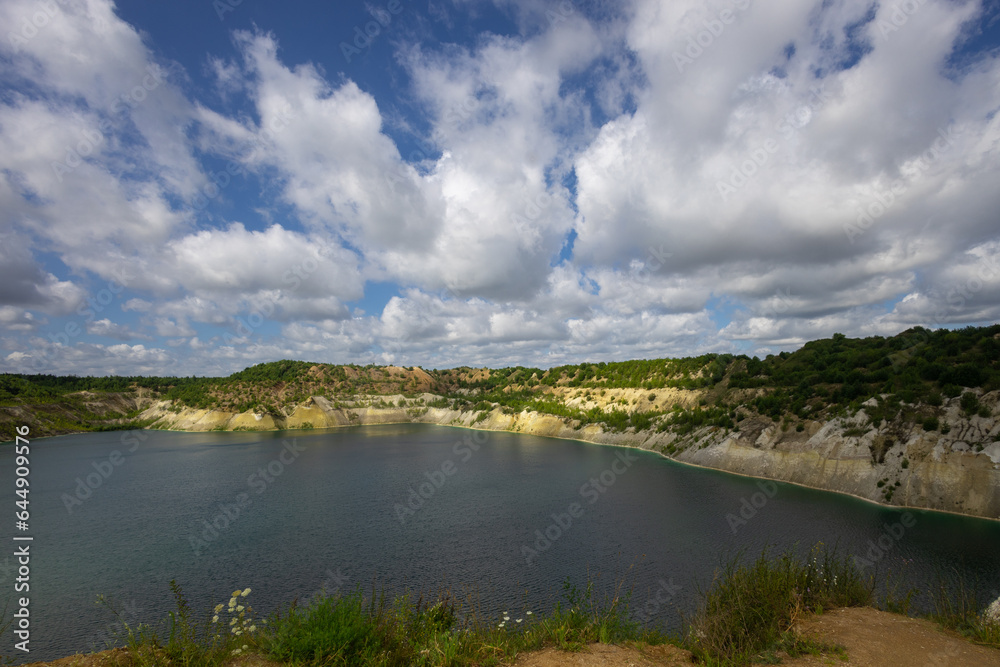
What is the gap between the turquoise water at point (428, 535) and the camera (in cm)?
1794

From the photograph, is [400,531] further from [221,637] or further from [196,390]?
[196,390]

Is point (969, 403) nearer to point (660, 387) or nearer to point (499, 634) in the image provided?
point (499, 634)

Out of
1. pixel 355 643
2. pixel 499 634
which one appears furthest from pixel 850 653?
pixel 355 643

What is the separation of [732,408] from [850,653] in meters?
46.0

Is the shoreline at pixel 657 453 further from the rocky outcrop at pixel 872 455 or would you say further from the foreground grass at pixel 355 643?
the foreground grass at pixel 355 643

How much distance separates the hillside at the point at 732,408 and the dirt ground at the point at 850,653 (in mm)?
26752

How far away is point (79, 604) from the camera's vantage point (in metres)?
17.1

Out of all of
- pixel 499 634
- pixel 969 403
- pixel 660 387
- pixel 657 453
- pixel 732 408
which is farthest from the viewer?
pixel 660 387

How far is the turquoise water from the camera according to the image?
1794 centimetres

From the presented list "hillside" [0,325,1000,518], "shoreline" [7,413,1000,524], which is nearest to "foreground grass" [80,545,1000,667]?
"shoreline" [7,413,1000,524]

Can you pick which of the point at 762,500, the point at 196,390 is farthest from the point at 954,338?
the point at 196,390

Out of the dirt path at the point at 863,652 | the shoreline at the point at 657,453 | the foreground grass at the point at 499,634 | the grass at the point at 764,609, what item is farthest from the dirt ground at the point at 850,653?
the shoreline at the point at 657,453

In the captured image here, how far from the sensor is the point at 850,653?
8.61 meters

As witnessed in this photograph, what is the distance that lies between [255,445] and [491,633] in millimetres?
78349
